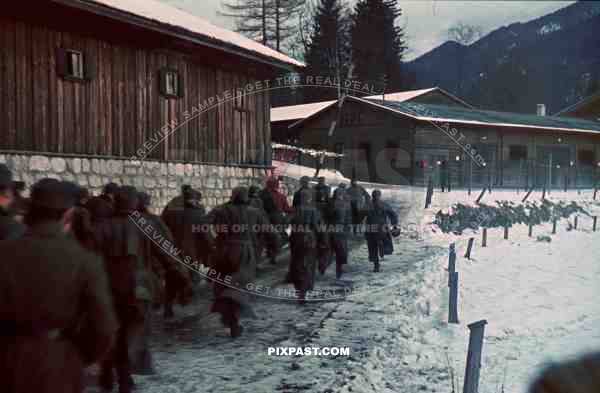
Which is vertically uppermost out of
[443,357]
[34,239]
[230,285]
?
A: [34,239]

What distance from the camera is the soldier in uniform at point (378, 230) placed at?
943 cm

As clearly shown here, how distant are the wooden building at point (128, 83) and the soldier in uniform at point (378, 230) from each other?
12.6ft

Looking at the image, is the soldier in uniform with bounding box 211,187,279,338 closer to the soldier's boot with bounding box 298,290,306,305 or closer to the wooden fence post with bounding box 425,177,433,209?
the soldier's boot with bounding box 298,290,306,305

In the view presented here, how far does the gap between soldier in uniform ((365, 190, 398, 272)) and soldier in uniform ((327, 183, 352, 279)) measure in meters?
0.50

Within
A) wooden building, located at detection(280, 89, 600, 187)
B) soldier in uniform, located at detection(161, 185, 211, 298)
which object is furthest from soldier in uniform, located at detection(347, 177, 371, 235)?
soldier in uniform, located at detection(161, 185, 211, 298)

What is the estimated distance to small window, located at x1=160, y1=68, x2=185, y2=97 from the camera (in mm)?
10391

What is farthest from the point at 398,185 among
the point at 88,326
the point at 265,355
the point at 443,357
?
the point at 88,326

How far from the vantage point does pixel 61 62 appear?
860 centimetres

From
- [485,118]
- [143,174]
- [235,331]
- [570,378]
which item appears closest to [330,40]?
[485,118]

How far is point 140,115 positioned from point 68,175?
2.13 m

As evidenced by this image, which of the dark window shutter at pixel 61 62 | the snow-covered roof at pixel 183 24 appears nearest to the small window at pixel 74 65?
the dark window shutter at pixel 61 62

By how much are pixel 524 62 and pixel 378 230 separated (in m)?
4.22

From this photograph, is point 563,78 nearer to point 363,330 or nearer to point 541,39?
point 541,39

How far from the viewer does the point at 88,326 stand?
228 centimetres
